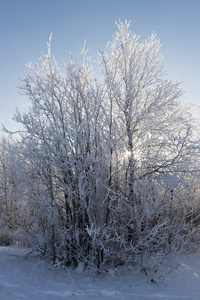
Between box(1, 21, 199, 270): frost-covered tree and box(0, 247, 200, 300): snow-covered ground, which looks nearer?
box(0, 247, 200, 300): snow-covered ground

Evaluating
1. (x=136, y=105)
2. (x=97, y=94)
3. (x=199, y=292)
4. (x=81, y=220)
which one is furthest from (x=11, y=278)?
(x=136, y=105)

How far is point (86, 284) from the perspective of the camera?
459 cm

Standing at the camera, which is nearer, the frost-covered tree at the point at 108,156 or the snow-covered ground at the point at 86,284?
the snow-covered ground at the point at 86,284

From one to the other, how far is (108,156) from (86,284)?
265 centimetres

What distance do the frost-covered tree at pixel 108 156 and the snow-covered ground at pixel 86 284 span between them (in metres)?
0.38

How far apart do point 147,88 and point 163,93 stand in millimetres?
589

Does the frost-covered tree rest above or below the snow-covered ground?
above

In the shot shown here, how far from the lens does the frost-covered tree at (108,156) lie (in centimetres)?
532

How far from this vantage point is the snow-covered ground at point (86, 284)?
4.04 meters

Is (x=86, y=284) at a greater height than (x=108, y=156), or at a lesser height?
lesser

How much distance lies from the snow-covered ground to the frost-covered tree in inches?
15.0

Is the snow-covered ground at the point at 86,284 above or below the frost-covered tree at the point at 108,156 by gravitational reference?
below

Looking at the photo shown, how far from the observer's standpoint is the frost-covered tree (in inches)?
210

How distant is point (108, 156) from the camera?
5004 millimetres
